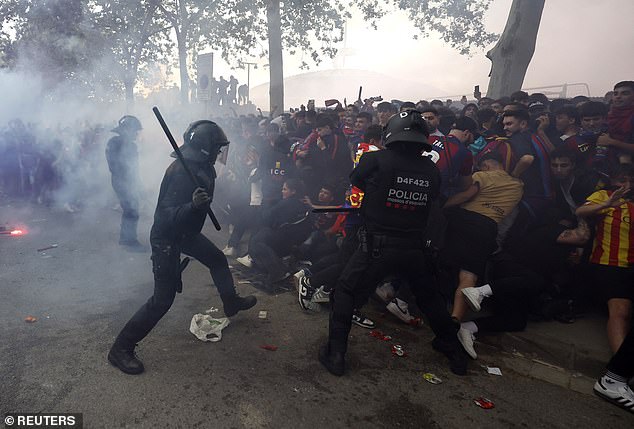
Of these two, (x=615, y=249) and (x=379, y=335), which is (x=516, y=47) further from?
(x=379, y=335)

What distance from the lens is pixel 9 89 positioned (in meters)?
14.6

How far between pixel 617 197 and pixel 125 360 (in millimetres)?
4481

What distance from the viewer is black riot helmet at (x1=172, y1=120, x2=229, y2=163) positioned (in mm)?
3246

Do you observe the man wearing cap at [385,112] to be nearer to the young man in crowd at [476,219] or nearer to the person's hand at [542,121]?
the person's hand at [542,121]

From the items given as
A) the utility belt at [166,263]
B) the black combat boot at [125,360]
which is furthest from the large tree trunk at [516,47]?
the black combat boot at [125,360]

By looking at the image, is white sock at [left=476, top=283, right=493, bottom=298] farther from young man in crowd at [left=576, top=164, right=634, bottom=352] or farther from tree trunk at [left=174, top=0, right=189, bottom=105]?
tree trunk at [left=174, top=0, right=189, bottom=105]

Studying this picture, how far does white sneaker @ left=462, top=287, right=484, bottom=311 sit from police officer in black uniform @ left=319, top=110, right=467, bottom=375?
604 millimetres

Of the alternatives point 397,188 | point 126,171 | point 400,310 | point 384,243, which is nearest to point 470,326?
point 400,310

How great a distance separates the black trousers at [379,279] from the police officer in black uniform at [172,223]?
4.36 ft

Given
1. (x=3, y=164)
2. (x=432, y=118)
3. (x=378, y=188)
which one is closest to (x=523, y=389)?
(x=378, y=188)

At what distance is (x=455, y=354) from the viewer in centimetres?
335

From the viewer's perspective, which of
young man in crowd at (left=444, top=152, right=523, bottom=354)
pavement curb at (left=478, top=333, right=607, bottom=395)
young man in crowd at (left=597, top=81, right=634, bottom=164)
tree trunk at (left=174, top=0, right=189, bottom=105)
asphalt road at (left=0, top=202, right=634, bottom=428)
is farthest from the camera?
tree trunk at (left=174, top=0, right=189, bottom=105)

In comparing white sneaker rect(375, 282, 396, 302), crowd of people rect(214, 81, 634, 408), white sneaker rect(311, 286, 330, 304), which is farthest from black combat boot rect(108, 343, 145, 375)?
white sneaker rect(375, 282, 396, 302)

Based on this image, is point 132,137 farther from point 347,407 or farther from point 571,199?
point 571,199
